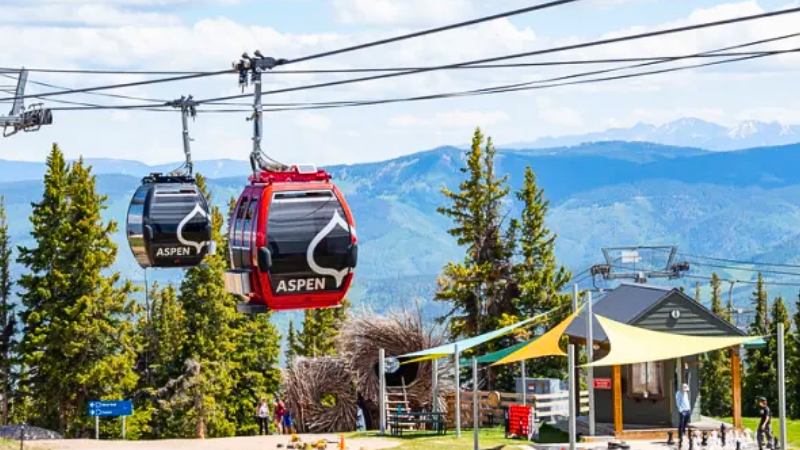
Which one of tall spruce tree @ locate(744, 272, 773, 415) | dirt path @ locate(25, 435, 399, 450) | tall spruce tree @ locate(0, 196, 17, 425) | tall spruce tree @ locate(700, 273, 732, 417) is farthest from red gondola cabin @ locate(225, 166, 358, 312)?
tall spruce tree @ locate(700, 273, 732, 417)

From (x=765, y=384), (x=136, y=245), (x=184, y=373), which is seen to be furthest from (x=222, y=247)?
(x=765, y=384)

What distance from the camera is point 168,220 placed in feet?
97.0

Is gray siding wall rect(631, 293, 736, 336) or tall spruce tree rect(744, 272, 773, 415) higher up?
gray siding wall rect(631, 293, 736, 336)

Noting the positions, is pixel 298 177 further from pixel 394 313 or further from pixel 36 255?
pixel 36 255

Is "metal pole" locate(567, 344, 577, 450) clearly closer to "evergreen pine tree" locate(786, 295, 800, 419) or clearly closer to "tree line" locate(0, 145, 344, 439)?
"tree line" locate(0, 145, 344, 439)

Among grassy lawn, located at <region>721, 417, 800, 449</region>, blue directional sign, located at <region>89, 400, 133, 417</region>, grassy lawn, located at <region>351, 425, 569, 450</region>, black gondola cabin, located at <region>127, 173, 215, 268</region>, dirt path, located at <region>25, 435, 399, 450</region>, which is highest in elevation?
black gondola cabin, located at <region>127, 173, 215, 268</region>

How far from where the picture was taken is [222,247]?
68.8 meters

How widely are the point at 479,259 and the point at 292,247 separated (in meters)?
36.6

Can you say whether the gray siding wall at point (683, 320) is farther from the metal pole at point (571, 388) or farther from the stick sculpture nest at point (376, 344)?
the stick sculpture nest at point (376, 344)

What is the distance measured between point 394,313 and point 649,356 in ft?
62.3

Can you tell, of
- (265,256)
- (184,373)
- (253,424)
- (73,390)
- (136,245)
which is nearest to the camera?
(265,256)

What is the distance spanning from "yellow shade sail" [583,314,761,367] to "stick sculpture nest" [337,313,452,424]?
14712mm

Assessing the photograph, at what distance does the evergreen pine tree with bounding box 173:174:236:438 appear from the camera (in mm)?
66562

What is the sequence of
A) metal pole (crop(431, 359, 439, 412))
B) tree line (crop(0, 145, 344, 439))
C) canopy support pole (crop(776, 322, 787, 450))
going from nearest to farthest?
1. canopy support pole (crop(776, 322, 787, 450))
2. metal pole (crop(431, 359, 439, 412))
3. tree line (crop(0, 145, 344, 439))
